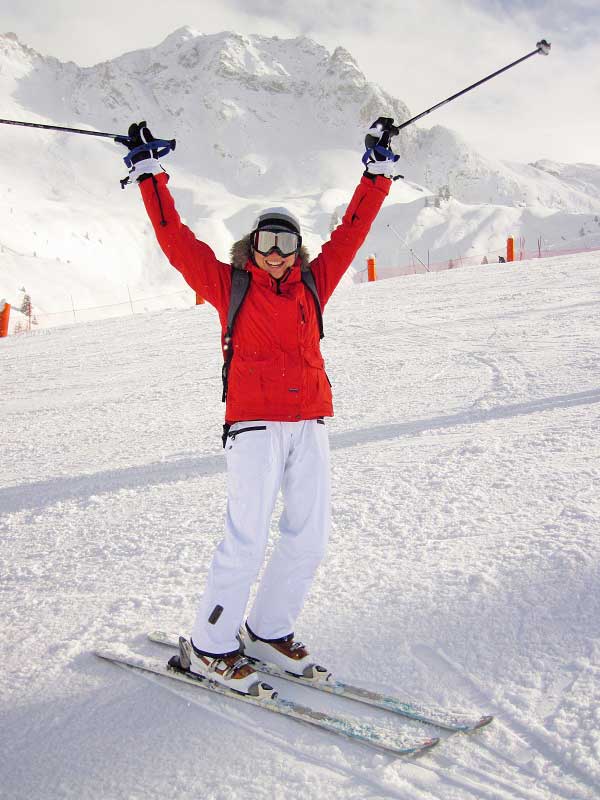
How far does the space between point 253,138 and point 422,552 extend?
20147cm

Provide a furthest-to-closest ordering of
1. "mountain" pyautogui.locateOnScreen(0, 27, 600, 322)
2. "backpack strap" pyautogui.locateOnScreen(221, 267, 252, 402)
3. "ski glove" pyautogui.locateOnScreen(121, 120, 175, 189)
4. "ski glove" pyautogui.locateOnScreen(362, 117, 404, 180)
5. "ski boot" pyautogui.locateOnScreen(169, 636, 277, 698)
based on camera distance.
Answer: "mountain" pyautogui.locateOnScreen(0, 27, 600, 322)
"ski glove" pyautogui.locateOnScreen(362, 117, 404, 180)
"ski glove" pyautogui.locateOnScreen(121, 120, 175, 189)
"backpack strap" pyautogui.locateOnScreen(221, 267, 252, 402)
"ski boot" pyautogui.locateOnScreen(169, 636, 277, 698)

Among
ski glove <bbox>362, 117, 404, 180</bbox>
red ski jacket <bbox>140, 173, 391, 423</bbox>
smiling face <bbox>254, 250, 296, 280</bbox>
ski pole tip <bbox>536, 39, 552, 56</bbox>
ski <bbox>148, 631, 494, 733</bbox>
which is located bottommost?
ski <bbox>148, 631, 494, 733</bbox>

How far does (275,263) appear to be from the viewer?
2592 mm

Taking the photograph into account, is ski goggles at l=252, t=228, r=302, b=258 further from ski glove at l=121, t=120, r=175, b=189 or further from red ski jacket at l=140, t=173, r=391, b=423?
ski glove at l=121, t=120, r=175, b=189

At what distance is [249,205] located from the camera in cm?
11475

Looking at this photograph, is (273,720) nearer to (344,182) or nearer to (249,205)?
(249,205)

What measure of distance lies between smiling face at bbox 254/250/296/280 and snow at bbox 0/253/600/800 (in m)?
1.43

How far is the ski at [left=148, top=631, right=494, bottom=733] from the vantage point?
2.23m

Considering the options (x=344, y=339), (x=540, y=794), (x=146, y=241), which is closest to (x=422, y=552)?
(x=540, y=794)

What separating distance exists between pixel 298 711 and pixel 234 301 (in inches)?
55.1

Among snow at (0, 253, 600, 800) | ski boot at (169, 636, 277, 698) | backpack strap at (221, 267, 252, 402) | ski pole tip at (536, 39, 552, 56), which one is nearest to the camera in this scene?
snow at (0, 253, 600, 800)

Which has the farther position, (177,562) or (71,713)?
(177,562)

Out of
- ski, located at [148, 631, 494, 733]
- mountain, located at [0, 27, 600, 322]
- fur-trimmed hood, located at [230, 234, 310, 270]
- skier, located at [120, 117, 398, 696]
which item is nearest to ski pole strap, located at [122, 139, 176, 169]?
skier, located at [120, 117, 398, 696]

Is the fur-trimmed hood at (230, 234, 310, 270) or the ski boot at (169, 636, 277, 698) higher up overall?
the fur-trimmed hood at (230, 234, 310, 270)
